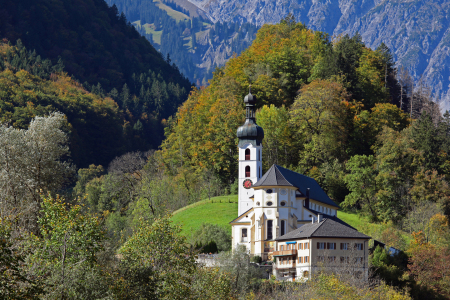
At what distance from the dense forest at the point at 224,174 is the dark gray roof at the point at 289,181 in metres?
6.51

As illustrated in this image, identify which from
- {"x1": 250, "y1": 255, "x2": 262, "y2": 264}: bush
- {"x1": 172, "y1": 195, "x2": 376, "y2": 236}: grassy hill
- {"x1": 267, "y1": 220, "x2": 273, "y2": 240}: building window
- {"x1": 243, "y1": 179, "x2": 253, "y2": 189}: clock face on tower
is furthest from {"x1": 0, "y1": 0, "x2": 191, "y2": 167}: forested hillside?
{"x1": 250, "y1": 255, "x2": 262, "y2": 264}: bush

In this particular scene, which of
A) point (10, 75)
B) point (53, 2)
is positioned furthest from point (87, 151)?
point (53, 2)

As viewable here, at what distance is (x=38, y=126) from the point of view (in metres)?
42.8

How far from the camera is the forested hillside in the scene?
5379 inches

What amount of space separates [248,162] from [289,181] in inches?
296

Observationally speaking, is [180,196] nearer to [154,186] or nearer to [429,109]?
[154,186]

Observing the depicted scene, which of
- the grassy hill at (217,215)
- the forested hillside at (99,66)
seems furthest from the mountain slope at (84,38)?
the grassy hill at (217,215)

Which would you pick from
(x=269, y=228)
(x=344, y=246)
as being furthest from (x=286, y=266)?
(x=269, y=228)

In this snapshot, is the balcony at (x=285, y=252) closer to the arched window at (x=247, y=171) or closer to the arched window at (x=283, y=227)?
the arched window at (x=283, y=227)

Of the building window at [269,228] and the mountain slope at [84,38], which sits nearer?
the building window at [269,228]

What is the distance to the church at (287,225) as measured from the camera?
50156 millimetres

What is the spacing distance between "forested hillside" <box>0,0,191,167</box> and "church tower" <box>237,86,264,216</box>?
6581 cm

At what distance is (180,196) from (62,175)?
43.8 meters

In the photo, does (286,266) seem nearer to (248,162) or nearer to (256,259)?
(256,259)
